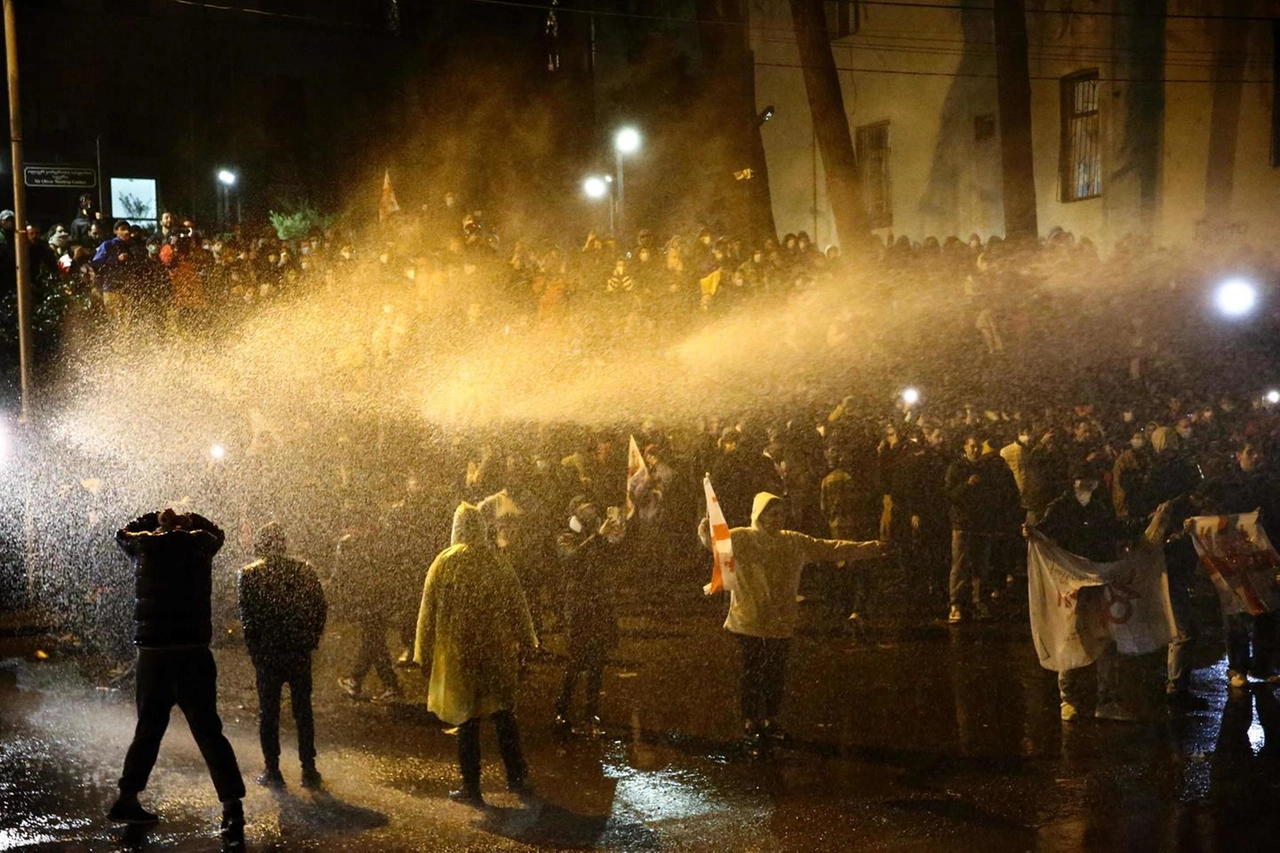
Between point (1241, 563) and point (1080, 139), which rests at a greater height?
point (1080, 139)

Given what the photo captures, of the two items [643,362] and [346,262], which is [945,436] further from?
[346,262]

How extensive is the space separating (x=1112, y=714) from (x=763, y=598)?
8.57ft

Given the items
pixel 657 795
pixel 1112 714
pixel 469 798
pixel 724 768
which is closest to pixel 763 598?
pixel 724 768

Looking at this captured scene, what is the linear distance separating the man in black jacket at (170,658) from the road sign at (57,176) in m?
8.34

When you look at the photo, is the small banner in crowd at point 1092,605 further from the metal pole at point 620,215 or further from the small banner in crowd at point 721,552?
the metal pole at point 620,215

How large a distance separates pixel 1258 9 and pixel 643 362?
1151 cm

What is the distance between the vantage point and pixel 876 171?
28.8 meters

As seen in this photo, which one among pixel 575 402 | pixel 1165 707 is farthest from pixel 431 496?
pixel 1165 707

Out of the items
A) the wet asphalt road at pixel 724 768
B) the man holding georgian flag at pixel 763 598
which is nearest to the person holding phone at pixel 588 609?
the wet asphalt road at pixel 724 768

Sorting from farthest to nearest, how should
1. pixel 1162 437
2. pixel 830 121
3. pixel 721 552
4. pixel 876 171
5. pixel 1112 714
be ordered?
pixel 876 171 → pixel 830 121 → pixel 1162 437 → pixel 1112 714 → pixel 721 552

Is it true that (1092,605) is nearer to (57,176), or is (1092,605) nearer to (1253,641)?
(1253,641)

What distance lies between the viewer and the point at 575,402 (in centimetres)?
1692

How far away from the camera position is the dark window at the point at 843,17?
28531mm

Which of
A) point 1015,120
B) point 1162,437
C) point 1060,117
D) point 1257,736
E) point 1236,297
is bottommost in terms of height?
point 1257,736
